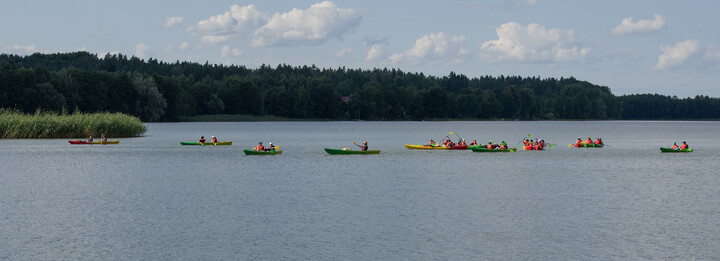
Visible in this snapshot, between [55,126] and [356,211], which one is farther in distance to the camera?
A: [55,126]

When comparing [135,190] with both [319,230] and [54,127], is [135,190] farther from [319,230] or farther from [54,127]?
[54,127]

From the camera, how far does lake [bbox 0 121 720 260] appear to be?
2327cm

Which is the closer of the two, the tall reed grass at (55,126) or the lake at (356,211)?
the lake at (356,211)

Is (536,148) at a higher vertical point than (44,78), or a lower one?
lower

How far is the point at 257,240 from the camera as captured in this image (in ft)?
81.2

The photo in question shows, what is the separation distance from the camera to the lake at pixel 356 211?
76.3ft

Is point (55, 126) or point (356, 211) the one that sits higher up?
point (55, 126)

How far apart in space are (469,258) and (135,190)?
75.0ft

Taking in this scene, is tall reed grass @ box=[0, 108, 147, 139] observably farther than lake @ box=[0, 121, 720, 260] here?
Yes

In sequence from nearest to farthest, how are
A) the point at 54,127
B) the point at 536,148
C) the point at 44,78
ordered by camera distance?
the point at 536,148 → the point at 54,127 → the point at 44,78

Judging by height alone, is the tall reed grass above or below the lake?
above

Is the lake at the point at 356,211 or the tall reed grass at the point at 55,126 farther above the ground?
the tall reed grass at the point at 55,126

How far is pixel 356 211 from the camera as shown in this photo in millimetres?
31469

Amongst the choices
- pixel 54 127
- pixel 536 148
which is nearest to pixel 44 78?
pixel 54 127
